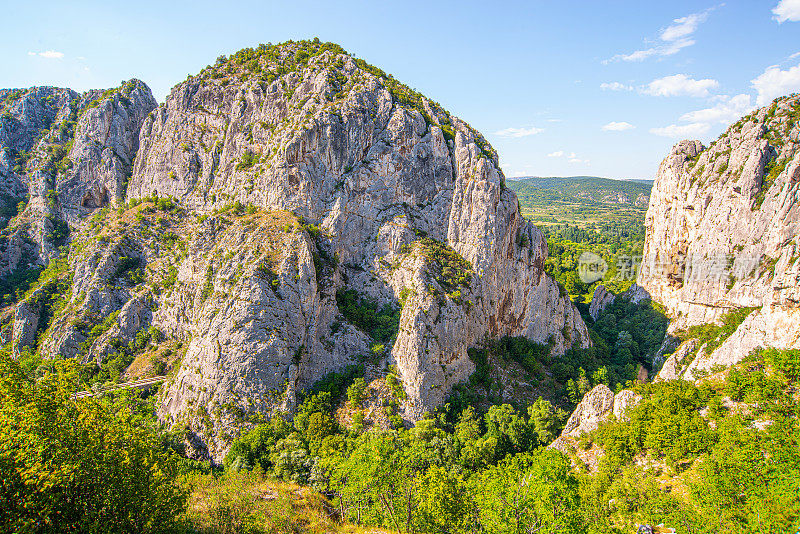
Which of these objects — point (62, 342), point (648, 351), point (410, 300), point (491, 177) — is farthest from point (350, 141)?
point (648, 351)

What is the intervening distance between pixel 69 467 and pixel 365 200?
54.6m

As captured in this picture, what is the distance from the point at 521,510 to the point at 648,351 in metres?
76.1

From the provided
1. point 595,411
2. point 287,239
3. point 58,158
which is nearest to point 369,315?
point 287,239

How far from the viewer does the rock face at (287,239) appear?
5039cm

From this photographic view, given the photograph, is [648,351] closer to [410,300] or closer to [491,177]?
[491,177]

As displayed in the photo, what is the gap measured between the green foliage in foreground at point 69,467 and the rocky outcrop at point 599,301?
102079 millimetres

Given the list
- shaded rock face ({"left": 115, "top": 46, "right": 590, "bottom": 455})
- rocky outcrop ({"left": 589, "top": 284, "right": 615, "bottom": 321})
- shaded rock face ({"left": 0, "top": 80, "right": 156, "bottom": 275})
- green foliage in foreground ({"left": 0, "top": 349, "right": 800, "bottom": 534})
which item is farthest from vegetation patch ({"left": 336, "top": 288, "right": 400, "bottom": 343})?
rocky outcrop ({"left": 589, "top": 284, "right": 615, "bottom": 321})

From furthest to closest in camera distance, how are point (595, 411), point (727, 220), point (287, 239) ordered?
point (727, 220) < point (287, 239) < point (595, 411)

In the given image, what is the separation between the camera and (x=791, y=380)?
32594 mm

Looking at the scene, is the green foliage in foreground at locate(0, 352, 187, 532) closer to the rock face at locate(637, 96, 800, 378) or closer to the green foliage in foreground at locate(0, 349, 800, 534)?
the green foliage in foreground at locate(0, 349, 800, 534)

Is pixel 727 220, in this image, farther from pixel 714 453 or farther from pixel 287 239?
pixel 287 239

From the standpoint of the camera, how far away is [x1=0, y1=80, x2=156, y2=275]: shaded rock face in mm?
75625

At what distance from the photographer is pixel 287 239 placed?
187 feet

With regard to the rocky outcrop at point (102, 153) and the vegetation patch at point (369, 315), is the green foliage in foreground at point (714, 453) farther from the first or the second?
the rocky outcrop at point (102, 153)
